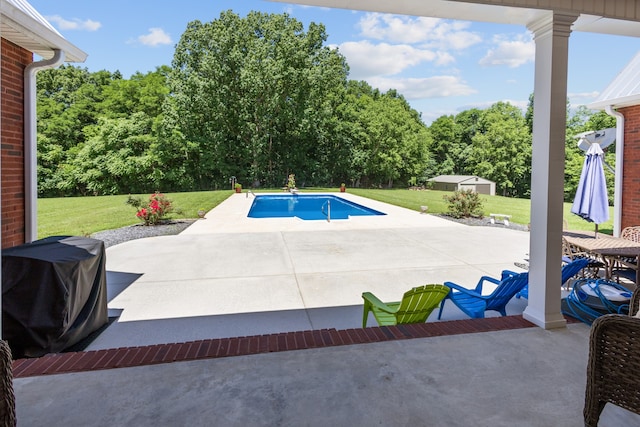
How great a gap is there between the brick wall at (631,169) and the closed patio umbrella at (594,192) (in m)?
1.24

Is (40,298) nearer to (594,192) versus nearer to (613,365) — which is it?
(613,365)

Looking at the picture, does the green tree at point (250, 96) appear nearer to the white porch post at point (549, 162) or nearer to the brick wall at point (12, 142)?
the brick wall at point (12, 142)

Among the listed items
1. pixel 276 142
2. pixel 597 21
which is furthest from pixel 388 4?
pixel 276 142

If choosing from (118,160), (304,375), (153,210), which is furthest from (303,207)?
(304,375)

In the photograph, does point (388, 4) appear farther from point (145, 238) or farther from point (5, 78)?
point (145, 238)

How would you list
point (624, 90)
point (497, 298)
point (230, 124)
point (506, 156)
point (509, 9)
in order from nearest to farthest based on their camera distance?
point (509, 9), point (497, 298), point (624, 90), point (230, 124), point (506, 156)

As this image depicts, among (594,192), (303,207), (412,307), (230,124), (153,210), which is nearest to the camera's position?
(412,307)

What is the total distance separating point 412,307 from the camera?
3691 millimetres

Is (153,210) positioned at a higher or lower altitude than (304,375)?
higher

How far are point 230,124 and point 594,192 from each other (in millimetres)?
26429

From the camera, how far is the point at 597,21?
345 centimetres

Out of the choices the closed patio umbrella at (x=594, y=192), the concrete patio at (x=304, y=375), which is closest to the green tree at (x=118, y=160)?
the concrete patio at (x=304, y=375)

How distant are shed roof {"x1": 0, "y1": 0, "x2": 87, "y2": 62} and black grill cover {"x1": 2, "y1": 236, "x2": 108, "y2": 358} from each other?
2.05 meters

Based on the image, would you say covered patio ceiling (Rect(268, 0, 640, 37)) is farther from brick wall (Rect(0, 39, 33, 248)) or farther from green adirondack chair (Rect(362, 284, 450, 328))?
brick wall (Rect(0, 39, 33, 248))
